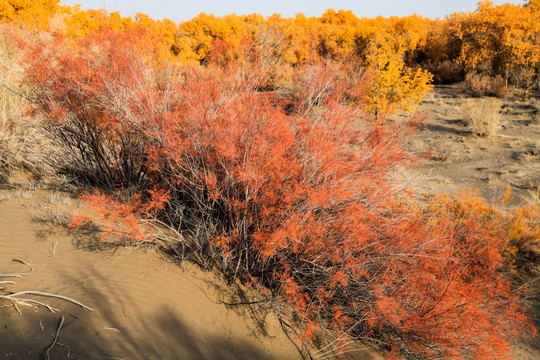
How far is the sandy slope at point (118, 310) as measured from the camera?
271 centimetres

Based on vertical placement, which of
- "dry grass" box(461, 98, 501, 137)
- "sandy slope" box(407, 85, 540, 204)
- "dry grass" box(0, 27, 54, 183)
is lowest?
"sandy slope" box(407, 85, 540, 204)

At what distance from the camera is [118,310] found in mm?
3170

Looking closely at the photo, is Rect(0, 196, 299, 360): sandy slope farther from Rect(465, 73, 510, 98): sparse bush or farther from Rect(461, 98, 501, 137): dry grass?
Rect(465, 73, 510, 98): sparse bush

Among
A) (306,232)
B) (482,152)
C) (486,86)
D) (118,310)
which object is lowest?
(482,152)

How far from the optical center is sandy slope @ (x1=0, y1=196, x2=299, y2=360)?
271 centimetres

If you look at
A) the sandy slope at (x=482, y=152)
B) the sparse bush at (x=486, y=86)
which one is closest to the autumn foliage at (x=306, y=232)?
the sandy slope at (x=482, y=152)

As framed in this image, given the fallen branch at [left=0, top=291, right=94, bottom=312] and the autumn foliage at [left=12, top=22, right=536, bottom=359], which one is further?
the autumn foliage at [left=12, top=22, right=536, bottom=359]

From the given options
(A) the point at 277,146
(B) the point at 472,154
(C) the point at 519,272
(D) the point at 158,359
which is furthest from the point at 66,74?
(B) the point at 472,154

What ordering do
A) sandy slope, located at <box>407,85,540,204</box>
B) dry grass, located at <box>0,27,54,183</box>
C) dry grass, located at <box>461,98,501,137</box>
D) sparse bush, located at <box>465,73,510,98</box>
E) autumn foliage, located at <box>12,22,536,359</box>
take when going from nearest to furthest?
autumn foliage, located at <box>12,22,536,359</box> → dry grass, located at <box>0,27,54,183</box> → sandy slope, located at <box>407,85,540,204</box> → dry grass, located at <box>461,98,501,137</box> → sparse bush, located at <box>465,73,510,98</box>

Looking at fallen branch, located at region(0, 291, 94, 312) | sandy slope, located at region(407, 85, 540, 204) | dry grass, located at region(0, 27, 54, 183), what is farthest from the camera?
sandy slope, located at region(407, 85, 540, 204)

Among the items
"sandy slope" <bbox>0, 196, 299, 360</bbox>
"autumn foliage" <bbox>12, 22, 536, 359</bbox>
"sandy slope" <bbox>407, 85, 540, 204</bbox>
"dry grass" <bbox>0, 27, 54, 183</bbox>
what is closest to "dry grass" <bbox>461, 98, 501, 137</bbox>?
"sandy slope" <bbox>407, 85, 540, 204</bbox>

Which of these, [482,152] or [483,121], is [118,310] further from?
[483,121]

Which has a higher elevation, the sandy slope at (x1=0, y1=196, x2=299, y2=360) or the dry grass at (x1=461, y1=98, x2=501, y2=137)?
the dry grass at (x1=461, y1=98, x2=501, y2=137)

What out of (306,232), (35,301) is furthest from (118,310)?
(306,232)
